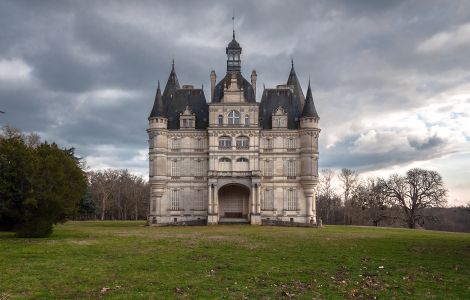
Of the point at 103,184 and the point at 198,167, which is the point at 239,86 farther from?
the point at 103,184

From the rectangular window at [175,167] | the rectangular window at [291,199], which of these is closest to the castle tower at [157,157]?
the rectangular window at [175,167]

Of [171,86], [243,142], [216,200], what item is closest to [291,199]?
[243,142]

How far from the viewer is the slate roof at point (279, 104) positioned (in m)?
63.2

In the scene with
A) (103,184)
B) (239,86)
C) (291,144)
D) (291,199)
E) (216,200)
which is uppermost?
(239,86)

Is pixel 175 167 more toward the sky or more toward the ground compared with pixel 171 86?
more toward the ground

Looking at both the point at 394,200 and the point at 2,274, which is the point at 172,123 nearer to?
the point at 394,200

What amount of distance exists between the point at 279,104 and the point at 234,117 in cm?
748

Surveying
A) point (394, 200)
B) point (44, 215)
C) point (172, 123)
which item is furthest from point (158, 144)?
point (394, 200)

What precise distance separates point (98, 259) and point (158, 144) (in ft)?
134

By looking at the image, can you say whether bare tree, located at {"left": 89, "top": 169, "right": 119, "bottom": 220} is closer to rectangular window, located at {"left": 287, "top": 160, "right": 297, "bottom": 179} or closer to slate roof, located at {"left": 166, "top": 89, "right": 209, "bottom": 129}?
slate roof, located at {"left": 166, "top": 89, "right": 209, "bottom": 129}

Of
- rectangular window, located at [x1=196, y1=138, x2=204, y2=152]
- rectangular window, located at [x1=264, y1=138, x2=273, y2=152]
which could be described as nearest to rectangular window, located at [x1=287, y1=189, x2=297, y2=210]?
rectangular window, located at [x1=264, y1=138, x2=273, y2=152]

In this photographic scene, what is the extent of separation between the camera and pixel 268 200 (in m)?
61.7

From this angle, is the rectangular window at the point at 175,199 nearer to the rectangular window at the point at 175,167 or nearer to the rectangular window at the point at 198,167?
the rectangular window at the point at 175,167

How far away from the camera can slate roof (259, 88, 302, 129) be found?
6319 centimetres
